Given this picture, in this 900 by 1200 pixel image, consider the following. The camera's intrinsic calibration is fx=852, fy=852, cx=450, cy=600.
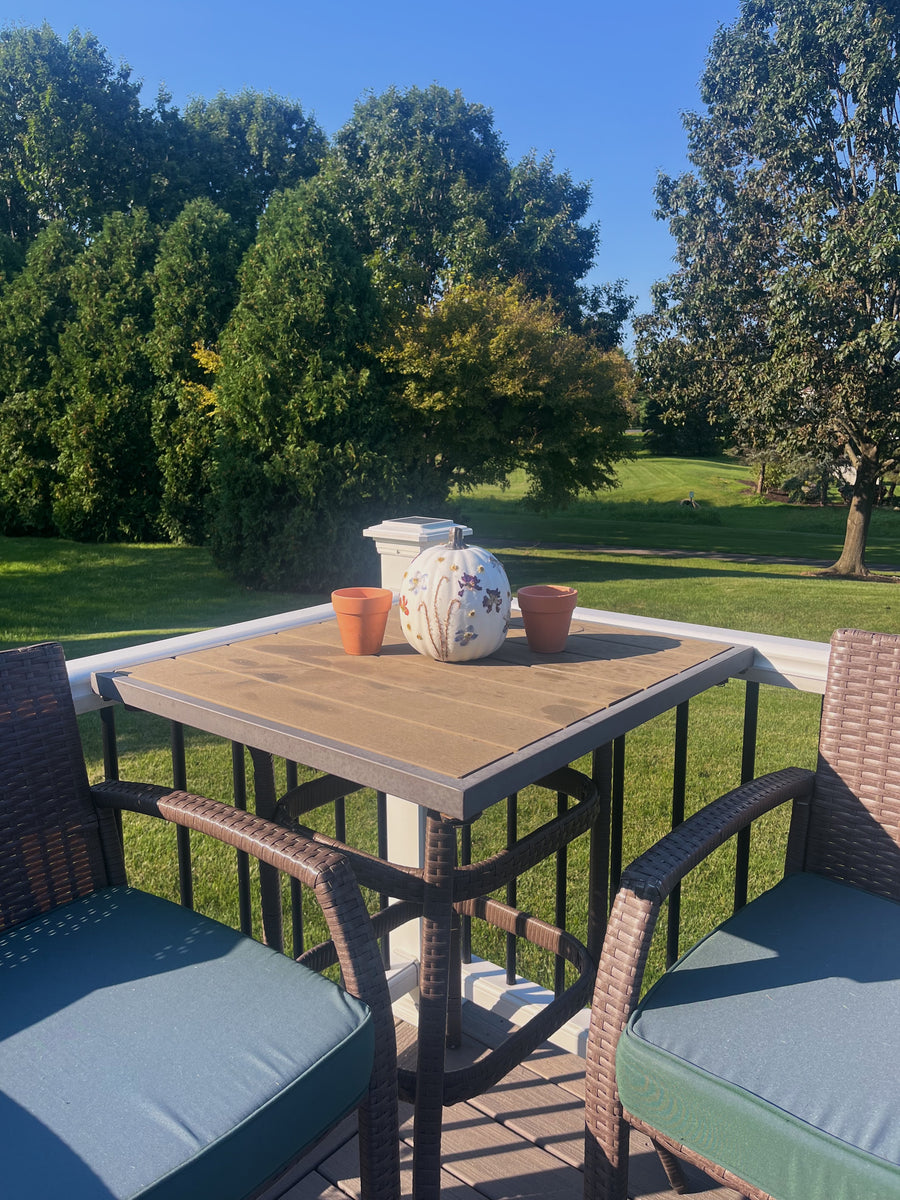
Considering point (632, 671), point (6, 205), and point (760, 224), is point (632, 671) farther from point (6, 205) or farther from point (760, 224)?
point (6, 205)

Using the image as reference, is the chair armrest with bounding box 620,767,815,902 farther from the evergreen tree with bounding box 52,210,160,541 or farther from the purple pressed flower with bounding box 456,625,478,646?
the evergreen tree with bounding box 52,210,160,541

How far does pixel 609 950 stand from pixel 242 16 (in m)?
14.9

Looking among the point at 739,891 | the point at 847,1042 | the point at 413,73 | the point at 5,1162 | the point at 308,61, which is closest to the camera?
the point at 5,1162

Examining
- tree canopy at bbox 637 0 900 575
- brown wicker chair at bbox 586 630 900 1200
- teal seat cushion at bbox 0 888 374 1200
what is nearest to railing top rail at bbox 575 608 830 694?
brown wicker chair at bbox 586 630 900 1200

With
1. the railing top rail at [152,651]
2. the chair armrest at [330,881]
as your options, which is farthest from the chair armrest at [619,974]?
the railing top rail at [152,651]

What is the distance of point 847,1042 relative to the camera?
1.06 meters

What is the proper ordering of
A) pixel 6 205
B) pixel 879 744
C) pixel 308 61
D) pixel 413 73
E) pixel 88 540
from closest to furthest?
pixel 879 744
pixel 88 540
pixel 308 61
pixel 6 205
pixel 413 73

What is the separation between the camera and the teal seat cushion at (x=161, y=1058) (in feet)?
2.98

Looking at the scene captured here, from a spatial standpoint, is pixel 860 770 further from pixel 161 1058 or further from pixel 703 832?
pixel 161 1058

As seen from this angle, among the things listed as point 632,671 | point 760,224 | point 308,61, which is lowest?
point 632,671

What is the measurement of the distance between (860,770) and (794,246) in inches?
476

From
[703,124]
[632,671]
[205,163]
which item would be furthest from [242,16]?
[632,671]

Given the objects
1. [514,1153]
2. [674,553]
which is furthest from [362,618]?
[674,553]

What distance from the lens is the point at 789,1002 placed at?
1135mm
